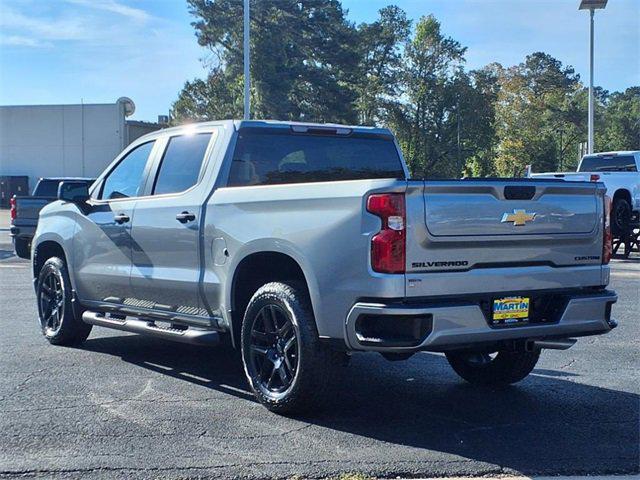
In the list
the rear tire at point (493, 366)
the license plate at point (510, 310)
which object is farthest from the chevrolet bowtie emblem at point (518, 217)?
the rear tire at point (493, 366)

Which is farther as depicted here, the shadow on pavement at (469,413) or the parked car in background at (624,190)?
the parked car in background at (624,190)

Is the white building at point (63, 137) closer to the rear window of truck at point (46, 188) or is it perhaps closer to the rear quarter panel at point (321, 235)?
the rear window of truck at point (46, 188)

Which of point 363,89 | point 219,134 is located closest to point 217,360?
point 219,134

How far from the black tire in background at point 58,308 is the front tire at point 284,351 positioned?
9.07 feet

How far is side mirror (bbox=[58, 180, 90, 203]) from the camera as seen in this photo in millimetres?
7434

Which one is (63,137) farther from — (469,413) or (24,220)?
(469,413)

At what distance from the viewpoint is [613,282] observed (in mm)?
12992

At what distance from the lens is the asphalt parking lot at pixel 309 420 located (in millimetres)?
4465

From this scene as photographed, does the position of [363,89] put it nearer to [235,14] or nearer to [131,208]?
[235,14]

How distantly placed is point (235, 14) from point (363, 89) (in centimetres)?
1214

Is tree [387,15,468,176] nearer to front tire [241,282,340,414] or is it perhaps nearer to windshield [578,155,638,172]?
windshield [578,155,638,172]

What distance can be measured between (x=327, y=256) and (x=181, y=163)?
86.4 inches

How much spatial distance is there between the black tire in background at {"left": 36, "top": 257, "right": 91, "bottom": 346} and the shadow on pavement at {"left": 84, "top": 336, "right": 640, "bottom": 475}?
2.02 ft

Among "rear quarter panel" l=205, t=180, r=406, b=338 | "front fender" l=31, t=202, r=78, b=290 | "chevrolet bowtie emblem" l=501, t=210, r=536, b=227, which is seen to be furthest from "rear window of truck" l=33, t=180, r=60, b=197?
"chevrolet bowtie emblem" l=501, t=210, r=536, b=227
